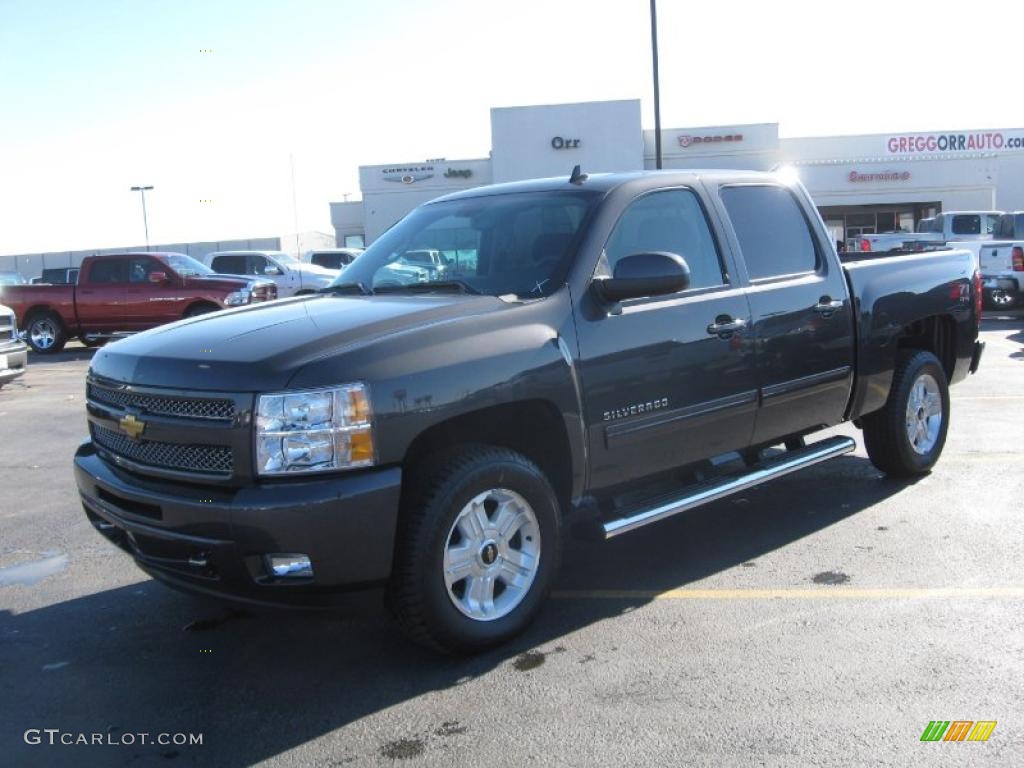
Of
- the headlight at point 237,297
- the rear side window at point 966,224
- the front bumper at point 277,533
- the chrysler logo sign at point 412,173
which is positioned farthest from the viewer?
the chrysler logo sign at point 412,173

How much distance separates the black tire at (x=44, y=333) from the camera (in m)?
18.7

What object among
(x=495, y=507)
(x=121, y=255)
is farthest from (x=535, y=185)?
(x=121, y=255)

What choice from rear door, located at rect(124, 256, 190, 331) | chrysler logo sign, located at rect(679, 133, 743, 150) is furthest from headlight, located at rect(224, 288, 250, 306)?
chrysler logo sign, located at rect(679, 133, 743, 150)

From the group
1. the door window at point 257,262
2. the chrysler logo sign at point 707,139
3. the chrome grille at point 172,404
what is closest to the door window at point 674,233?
the chrome grille at point 172,404

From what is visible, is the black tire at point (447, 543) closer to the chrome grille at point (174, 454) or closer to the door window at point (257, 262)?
the chrome grille at point (174, 454)

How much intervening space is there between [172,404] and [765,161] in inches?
1692

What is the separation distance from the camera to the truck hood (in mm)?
3521

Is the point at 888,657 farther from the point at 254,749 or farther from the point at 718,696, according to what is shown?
the point at 254,749

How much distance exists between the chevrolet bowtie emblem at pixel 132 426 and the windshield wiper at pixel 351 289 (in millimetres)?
1340

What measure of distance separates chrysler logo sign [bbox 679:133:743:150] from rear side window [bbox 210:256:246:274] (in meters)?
25.8

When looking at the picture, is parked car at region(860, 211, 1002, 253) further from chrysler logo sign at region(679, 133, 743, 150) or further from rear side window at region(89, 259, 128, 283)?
chrysler logo sign at region(679, 133, 743, 150)

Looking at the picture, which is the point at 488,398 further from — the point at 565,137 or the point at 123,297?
the point at 565,137

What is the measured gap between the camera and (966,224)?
82.5 ft

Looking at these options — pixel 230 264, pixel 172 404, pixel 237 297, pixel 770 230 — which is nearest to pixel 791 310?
pixel 770 230
